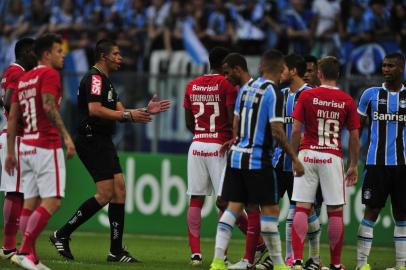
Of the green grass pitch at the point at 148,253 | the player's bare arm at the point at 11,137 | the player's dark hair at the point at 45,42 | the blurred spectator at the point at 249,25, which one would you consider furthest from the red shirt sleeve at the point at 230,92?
the blurred spectator at the point at 249,25

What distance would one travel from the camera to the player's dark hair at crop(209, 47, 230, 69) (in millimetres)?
12281

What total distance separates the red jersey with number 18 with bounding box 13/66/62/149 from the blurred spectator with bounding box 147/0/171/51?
10749 millimetres

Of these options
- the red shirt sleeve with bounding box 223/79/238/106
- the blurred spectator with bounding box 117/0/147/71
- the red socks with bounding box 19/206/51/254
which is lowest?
the red socks with bounding box 19/206/51/254

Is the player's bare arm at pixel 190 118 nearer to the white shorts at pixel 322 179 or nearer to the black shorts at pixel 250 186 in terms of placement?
the white shorts at pixel 322 179

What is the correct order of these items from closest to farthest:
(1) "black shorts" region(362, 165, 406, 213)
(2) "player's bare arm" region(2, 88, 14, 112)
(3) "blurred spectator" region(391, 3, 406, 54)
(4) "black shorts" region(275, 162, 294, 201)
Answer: (2) "player's bare arm" region(2, 88, 14, 112) → (1) "black shorts" region(362, 165, 406, 213) → (4) "black shorts" region(275, 162, 294, 201) → (3) "blurred spectator" region(391, 3, 406, 54)

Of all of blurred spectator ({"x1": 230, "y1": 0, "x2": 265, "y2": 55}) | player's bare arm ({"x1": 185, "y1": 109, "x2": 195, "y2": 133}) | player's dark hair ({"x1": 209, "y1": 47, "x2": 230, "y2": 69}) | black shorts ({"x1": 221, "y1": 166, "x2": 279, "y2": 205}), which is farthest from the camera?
blurred spectator ({"x1": 230, "y1": 0, "x2": 265, "y2": 55})

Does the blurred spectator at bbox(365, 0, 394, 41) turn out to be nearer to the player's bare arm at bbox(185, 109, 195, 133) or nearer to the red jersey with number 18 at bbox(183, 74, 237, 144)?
the player's bare arm at bbox(185, 109, 195, 133)

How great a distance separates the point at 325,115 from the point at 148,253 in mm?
4182

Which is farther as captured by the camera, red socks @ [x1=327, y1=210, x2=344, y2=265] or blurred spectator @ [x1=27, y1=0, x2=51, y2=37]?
blurred spectator @ [x1=27, y1=0, x2=51, y2=37]

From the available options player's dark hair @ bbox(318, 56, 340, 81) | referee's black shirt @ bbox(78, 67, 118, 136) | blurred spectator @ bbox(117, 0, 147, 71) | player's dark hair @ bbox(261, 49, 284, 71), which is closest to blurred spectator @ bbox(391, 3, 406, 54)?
blurred spectator @ bbox(117, 0, 147, 71)

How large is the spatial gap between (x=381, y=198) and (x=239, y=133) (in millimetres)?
2363

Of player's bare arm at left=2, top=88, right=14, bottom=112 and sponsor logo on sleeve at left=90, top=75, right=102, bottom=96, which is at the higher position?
sponsor logo on sleeve at left=90, top=75, right=102, bottom=96

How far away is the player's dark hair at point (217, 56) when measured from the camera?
1228 cm

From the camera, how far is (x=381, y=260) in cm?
1430
